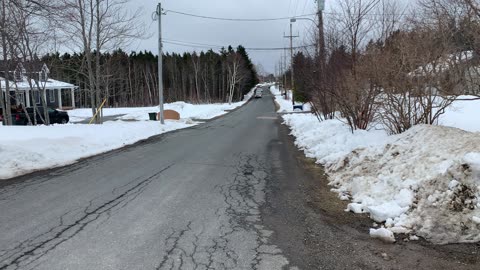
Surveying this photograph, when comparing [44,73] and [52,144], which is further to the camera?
[44,73]

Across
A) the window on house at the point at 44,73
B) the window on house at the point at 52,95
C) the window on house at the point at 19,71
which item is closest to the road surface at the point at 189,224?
the window on house at the point at 19,71

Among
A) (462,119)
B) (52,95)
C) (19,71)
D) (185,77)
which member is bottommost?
(462,119)

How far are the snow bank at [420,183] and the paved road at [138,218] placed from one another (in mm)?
1672

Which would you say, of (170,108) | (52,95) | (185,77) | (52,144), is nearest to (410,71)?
(52,144)

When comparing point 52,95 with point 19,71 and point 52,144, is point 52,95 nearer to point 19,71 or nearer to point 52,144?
point 19,71

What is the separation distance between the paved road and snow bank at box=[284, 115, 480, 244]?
65.8 inches

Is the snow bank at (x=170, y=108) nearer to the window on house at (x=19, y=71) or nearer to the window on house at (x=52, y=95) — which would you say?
the window on house at (x=52, y=95)

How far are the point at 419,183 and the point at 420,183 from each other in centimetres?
1

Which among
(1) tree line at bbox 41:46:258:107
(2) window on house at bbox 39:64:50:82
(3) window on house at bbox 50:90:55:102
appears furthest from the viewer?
(1) tree line at bbox 41:46:258:107

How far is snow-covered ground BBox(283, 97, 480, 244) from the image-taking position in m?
5.00

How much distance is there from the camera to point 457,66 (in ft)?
29.5

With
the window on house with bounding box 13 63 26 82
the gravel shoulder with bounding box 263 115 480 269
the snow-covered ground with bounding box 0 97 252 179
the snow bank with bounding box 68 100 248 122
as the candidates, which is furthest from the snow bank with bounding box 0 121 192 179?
the snow bank with bounding box 68 100 248 122

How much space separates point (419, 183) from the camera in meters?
5.76

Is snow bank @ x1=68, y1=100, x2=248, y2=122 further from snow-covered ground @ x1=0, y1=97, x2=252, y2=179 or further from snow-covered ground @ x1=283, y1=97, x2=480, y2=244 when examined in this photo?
snow-covered ground @ x1=283, y1=97, x2=480, y2=244
